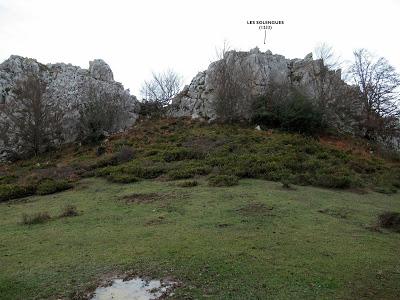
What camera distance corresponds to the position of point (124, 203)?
1563 centimetres

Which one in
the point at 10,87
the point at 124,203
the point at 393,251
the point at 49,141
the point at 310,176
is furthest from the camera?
the point at 10,87

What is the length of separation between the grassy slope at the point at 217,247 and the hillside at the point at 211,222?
38mm

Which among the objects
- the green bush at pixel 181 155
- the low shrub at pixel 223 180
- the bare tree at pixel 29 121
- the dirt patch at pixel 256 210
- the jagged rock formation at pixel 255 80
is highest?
the jagged rock formation at pixel 255 80

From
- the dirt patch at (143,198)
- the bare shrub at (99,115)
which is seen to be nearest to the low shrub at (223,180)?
the dirt patch at (143,198)

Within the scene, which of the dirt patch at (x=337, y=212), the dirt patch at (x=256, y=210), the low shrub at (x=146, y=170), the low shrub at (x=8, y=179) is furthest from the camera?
the low shrub at (x=8, y=179)

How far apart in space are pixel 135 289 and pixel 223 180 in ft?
36.5

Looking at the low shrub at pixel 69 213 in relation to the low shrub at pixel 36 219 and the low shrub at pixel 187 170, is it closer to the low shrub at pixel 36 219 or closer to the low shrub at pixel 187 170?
the low shrub at pixel 36 219

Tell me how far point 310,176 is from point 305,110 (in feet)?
41.4

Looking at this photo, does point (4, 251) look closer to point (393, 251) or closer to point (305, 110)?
point (393, 251)

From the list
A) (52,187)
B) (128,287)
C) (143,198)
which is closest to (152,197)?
(143,198)

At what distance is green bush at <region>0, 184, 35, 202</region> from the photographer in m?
18.6

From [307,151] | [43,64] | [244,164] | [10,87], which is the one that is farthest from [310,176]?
[43,64]

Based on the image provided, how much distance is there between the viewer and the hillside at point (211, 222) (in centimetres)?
805

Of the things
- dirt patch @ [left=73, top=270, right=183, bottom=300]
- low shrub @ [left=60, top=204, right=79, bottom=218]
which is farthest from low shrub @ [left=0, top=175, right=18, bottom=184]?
dirt patch @ [left=73, top=270, right=183, bottom=300]
